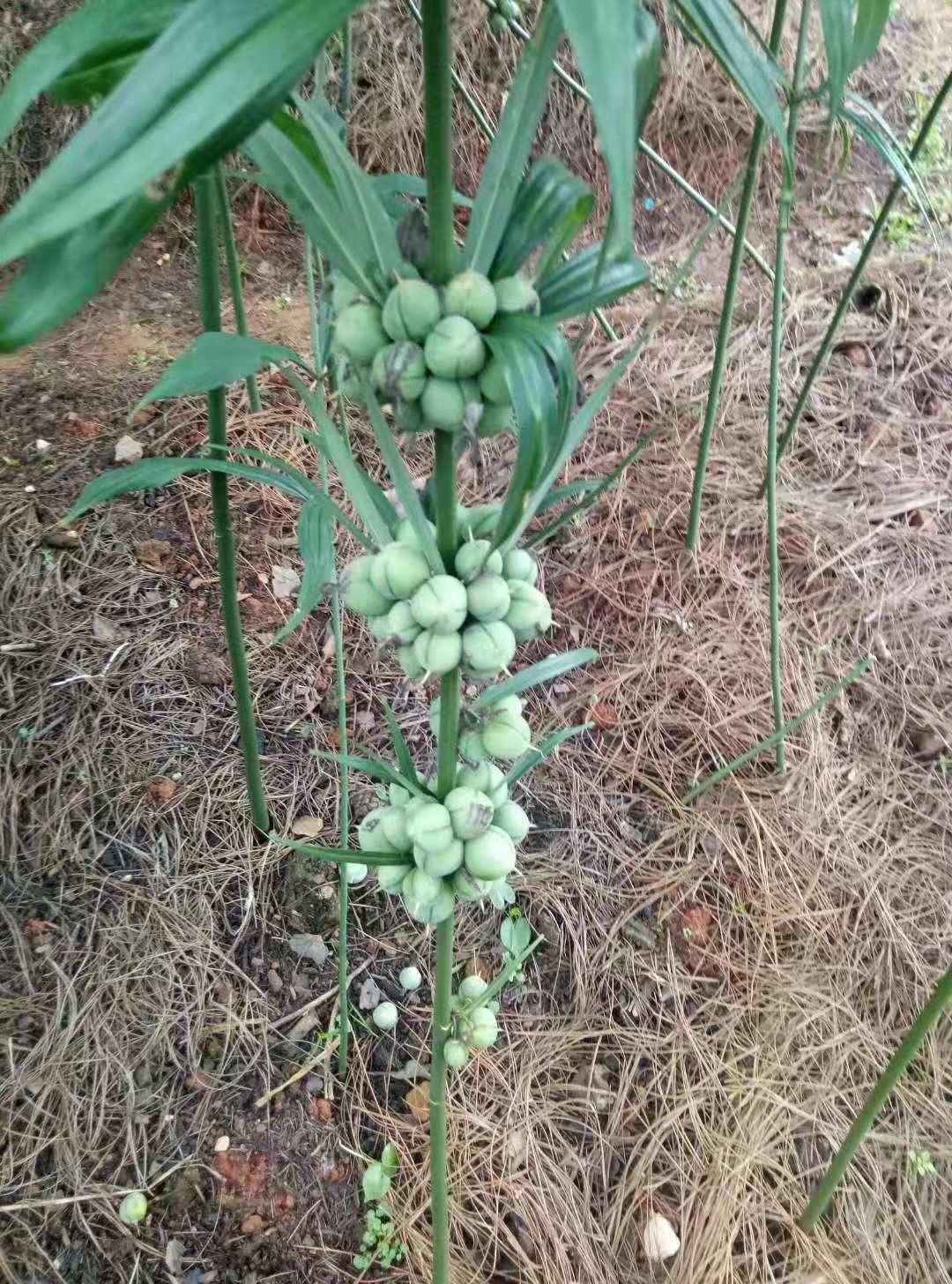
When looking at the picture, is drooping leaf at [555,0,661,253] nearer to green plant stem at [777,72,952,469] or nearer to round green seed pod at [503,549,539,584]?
round green seed pod at [503,549,539,584]

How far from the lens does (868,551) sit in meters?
1.92

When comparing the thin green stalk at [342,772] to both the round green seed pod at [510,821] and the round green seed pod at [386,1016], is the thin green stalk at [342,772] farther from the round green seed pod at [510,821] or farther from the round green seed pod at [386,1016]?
the round green seed pod at [510,821]

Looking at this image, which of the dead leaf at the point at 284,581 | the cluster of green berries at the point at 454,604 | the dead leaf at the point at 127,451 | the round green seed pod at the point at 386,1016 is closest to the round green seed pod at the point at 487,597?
the cluster of green berries at the point at 454,604

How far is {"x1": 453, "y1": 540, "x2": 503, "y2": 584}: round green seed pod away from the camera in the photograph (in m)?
0.57

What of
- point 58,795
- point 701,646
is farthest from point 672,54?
point 58,795

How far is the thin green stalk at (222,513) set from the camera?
0.85m

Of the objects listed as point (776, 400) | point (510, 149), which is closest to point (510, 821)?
point (510, 149)

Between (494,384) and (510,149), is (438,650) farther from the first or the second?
(510,149)

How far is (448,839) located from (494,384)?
34cm

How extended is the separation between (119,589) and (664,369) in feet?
4.43

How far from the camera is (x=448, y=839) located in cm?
66

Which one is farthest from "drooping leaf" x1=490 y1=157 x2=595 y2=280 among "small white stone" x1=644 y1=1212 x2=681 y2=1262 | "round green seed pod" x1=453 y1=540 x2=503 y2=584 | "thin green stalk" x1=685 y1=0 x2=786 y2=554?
"small white stone" x1=644 y1=1212 x2=681 y2=1262

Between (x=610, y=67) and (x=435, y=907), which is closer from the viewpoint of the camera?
(x=610, y=67)

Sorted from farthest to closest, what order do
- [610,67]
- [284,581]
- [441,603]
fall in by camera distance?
[284,581], [441,603], [610,67]
